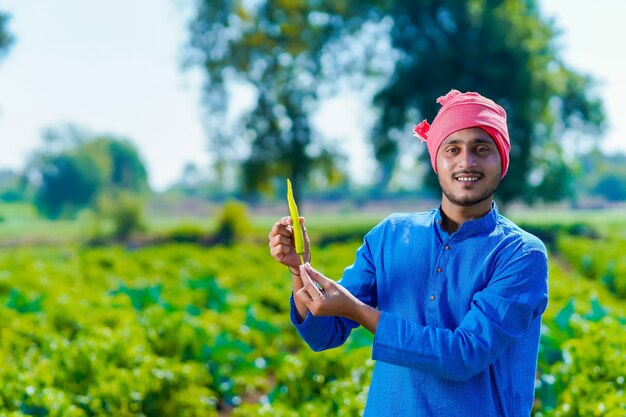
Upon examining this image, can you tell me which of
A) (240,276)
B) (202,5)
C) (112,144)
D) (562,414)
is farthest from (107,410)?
(112,144)

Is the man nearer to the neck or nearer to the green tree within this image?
the neck

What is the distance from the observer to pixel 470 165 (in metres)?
2.00

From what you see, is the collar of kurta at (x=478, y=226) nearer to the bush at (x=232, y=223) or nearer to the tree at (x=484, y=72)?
the tree at (x=484, y=72)

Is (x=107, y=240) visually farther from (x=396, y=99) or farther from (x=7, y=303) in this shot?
(x=7, y=303)

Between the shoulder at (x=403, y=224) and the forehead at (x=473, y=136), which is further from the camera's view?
the shoulder at (x=403, y=224)

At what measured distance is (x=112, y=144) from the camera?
74.4 metres

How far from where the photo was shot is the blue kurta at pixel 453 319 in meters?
1.93

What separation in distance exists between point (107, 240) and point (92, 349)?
2942 centimetres

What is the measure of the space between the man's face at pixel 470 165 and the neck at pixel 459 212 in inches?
1.4

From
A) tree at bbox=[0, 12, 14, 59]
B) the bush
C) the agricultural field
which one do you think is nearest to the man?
the agricultural field

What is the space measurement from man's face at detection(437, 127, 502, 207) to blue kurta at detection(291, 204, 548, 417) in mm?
91

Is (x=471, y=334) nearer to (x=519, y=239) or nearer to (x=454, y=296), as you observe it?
(x=454, y=296)

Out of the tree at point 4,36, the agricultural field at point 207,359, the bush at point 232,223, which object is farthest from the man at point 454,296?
the bush at point 232,223

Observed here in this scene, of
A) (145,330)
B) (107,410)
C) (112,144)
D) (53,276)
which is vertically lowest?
(107,410)
